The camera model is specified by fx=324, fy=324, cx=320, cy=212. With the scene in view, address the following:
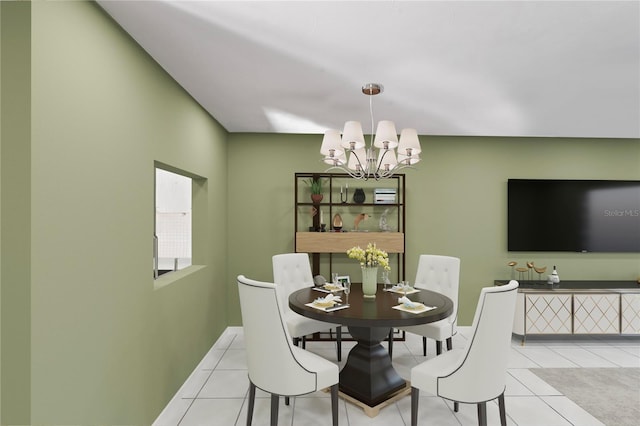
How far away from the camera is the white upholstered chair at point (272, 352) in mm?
1877

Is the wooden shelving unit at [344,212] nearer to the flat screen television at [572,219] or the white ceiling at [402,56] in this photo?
the white ceiling at [402,56]

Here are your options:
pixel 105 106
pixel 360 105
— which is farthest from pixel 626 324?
pixel 105 106

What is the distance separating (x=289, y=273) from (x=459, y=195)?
2464 millimetres

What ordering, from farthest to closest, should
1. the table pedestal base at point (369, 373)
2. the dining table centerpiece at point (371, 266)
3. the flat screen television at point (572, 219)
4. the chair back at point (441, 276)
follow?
1. the flat screen television at point (572, 219)
2. the chair back at point (441, 276)
3. the dining table centerpiece at point (371, 266)
4. the table pedestal base at point (369, 373)

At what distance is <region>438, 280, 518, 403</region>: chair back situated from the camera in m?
1.82

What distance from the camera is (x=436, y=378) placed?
6.45 feet

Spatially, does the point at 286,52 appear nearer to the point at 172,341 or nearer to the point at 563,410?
the point at 172,341

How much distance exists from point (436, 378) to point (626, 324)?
→ 11.2 ft

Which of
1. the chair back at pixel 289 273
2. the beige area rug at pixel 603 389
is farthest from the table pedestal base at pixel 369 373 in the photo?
the beige area rug at pixel 603 389

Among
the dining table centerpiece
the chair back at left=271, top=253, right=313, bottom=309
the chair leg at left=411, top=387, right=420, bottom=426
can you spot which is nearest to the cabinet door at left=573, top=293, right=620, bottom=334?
the dining table centerpiece

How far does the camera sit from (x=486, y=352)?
1.84 m

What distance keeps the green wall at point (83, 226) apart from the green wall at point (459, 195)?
1.60m

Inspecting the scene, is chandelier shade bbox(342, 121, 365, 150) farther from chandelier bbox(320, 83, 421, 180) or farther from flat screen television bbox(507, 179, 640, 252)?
flat screen television bbox(507, 179, 640, 252)

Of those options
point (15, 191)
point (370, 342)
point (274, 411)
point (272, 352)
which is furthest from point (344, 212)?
point (15, 191)
